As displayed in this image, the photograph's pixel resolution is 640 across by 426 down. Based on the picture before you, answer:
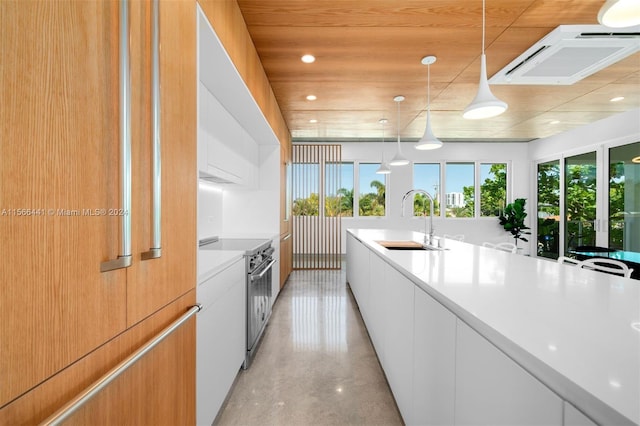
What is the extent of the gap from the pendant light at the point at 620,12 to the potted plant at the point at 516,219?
646cm

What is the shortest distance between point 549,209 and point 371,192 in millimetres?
3945

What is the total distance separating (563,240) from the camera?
6.13 metres

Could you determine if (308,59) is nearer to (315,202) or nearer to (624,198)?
(315,202)

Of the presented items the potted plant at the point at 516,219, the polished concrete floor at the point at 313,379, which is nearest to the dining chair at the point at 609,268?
the polished concrete floor at the point at 313,379

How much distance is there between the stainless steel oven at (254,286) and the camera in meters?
2.22

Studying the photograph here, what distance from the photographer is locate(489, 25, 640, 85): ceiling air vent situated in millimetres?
2391

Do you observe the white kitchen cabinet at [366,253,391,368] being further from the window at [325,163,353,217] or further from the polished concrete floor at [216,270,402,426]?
the window at [325,163,353,217]

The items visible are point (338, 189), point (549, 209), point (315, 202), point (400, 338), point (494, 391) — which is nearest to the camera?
point (494, 391)

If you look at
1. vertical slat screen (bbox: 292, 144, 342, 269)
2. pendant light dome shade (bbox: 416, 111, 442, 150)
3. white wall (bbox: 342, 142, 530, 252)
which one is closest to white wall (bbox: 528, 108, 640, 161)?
white wall (bbox: 342, 142, 530, 252)

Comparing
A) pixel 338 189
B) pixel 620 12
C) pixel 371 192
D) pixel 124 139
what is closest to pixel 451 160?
pixel 371 192

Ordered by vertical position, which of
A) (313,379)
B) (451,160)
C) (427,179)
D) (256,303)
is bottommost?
(313,379)

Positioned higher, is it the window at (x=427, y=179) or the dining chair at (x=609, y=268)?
the window at (x=427, y=179)

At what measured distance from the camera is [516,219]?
6.84 metres

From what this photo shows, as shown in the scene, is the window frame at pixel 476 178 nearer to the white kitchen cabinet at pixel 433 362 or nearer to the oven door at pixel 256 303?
the oven door at pixel 256 303
